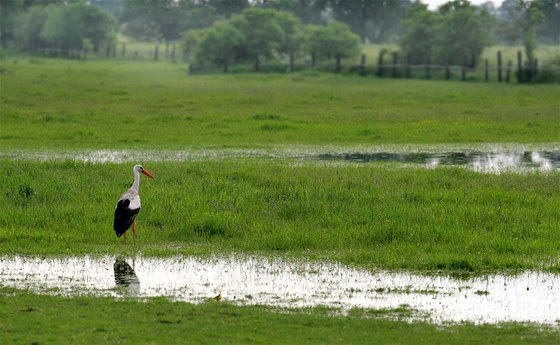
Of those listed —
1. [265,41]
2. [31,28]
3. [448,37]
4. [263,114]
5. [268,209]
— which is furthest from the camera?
[31,28]

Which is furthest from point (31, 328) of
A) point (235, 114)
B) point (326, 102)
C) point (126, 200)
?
point (326, 102)

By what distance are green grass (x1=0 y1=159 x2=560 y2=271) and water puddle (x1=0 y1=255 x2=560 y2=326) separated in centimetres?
48

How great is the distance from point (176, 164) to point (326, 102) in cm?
1874

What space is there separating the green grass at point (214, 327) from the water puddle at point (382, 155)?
33.7 feet

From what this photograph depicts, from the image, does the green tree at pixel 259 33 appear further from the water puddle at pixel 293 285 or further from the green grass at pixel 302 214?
the water puddle at pixel 293 285

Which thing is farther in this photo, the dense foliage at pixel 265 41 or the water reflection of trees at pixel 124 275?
the dense foliage at pixel 265 41

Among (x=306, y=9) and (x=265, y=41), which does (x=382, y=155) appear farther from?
(x=306, y=9)

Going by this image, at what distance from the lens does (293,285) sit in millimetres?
10578


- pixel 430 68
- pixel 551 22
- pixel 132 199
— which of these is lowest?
pixel 132 199

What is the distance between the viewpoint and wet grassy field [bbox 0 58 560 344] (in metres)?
8.71

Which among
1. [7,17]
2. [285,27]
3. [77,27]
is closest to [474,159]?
[285,27]

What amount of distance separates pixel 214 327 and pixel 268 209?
5.85m

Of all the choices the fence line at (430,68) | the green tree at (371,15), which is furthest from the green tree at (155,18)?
the fence line at (430,68)

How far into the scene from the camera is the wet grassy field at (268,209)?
8711mm
